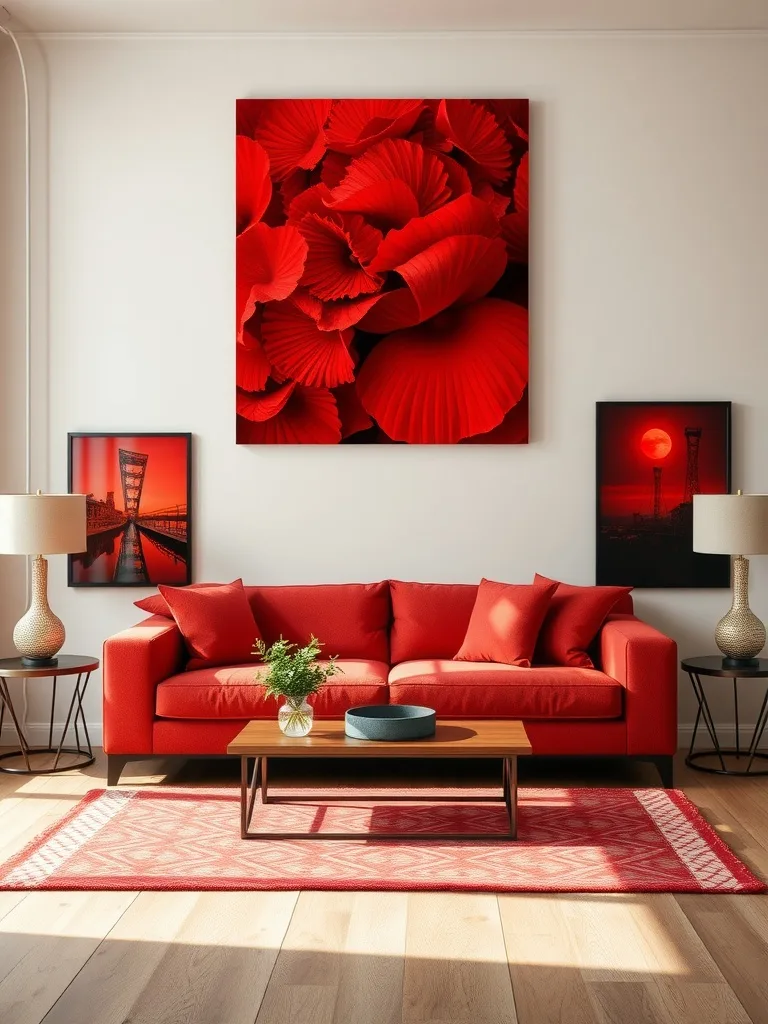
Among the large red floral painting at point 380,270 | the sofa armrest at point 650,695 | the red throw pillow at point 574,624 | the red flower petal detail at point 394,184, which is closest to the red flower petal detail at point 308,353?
the large red floral painting at point 380,270

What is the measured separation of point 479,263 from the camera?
5.64 meters

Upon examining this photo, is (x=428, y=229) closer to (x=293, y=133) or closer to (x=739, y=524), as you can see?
(x=293, y=133)

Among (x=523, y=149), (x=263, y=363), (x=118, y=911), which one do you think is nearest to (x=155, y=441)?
(x=263, y=363)

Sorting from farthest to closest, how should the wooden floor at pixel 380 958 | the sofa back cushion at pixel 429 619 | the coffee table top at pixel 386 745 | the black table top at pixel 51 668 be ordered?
the sofa back cushion at pixel 429 619 → the black table top at pixel 51 668 → the coffee table top at pixel 386 745 → the wooden floor at pixel 380 958

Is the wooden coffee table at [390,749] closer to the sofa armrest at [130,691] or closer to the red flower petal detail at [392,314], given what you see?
the sofa armrest at [130,691]

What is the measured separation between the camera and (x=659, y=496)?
5.66 meters

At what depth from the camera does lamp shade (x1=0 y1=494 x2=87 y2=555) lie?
16.4ft

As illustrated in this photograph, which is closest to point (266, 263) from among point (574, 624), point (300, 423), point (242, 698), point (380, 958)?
point (300, 423)

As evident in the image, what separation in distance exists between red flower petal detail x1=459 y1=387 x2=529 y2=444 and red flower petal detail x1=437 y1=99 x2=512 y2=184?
3.77 ft

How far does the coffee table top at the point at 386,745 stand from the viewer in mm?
3883

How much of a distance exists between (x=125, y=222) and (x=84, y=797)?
115 inches

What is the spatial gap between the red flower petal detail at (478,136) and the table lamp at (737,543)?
197 centimetres

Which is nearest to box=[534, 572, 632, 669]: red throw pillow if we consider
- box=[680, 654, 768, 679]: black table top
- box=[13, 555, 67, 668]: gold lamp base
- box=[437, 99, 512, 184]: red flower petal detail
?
box=[680, 654, 768, 679]: black table top

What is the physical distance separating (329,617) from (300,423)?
3.38ft
